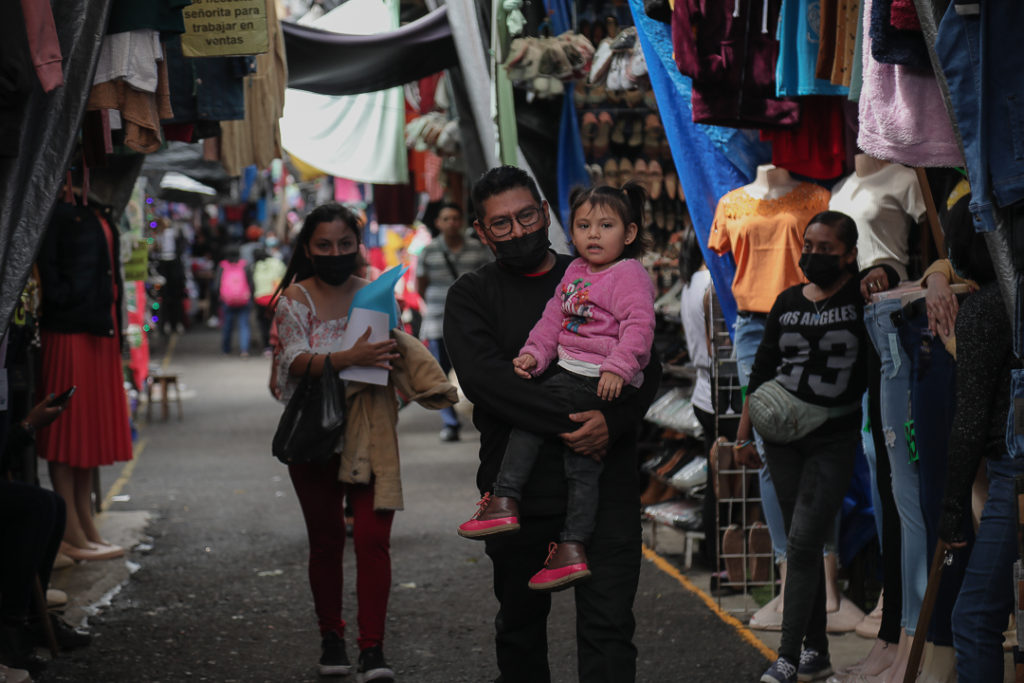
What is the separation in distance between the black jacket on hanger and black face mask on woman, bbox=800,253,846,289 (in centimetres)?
449

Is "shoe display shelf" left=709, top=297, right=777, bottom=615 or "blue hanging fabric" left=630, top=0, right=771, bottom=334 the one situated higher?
"blue hanging fabric" left=630, top=0, right=771, bottom=334

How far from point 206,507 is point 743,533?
5.12 m

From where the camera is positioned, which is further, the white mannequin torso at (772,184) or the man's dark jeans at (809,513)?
the white mannequin torso at (772,184)

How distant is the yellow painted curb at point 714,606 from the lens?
6.10 m

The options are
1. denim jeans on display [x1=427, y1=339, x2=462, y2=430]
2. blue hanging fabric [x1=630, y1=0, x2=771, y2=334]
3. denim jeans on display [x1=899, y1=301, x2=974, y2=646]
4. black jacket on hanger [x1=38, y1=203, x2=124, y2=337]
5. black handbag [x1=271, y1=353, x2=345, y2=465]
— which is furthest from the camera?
denim jeans on display [x1=427, y1=339, x2=462, y2=430]

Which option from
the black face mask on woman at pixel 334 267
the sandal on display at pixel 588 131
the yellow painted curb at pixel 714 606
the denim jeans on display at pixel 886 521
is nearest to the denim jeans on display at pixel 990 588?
the denim jeans on display at pixel 886 521

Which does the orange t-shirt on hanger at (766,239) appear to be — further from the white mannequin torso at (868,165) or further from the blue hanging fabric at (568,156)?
Result: the blue hanging fabric at (568,156)

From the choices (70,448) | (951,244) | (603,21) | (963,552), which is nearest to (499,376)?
(951,244)

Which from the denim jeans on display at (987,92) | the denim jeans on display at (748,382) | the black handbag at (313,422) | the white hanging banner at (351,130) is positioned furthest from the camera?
the white hanging banner at (351,130)

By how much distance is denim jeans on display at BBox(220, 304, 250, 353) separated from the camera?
25516 mm

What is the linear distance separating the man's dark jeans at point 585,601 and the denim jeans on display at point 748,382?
220 cm

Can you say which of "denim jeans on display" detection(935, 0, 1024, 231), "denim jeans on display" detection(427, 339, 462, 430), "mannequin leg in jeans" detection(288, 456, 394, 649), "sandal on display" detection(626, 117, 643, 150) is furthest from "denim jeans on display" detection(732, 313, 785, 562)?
"denim jeans on display" detection(427, 339, 462, 430)

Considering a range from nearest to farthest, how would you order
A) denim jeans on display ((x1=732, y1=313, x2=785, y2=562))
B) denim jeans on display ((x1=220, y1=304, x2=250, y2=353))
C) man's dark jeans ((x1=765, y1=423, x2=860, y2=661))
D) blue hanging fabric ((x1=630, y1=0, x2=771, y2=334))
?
man's dark jeans ((x1=765, y1=423, x2=860, y2=661))
denim jeans on display ((x1=732, y1=313, x2=785, y2=562))
blue hanging fabric ((x1=630, y1=0, x2=771, y2=334))
denim jeans on display ((x1=220, y1=304, x2=250, y2=353))

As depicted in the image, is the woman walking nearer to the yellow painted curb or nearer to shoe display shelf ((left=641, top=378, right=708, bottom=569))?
the yellow painted curb
